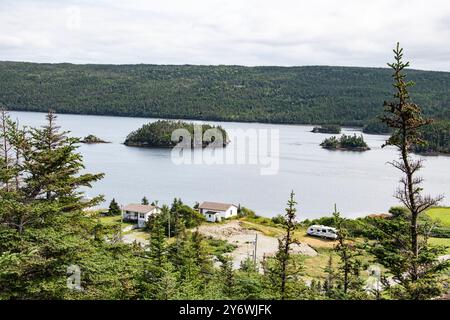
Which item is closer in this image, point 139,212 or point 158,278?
point 158,278

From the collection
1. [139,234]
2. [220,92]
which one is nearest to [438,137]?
[139,234]

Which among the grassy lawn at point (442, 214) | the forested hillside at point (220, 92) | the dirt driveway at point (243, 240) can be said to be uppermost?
the forested hillside at point (220, 92)

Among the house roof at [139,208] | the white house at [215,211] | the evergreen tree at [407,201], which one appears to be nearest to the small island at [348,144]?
the white house at [215,211]

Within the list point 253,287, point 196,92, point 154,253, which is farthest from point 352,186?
point 196,92

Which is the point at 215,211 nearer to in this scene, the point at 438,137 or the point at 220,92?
the point at 438,137

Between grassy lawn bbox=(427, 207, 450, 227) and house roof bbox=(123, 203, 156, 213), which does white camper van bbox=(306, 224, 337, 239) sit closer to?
grassy lawn bbox=(427, 207, 450, 227)

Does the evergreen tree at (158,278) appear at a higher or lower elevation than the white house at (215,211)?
higher

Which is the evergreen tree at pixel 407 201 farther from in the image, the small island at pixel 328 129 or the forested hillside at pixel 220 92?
the forested hillside at pixel 220 92
